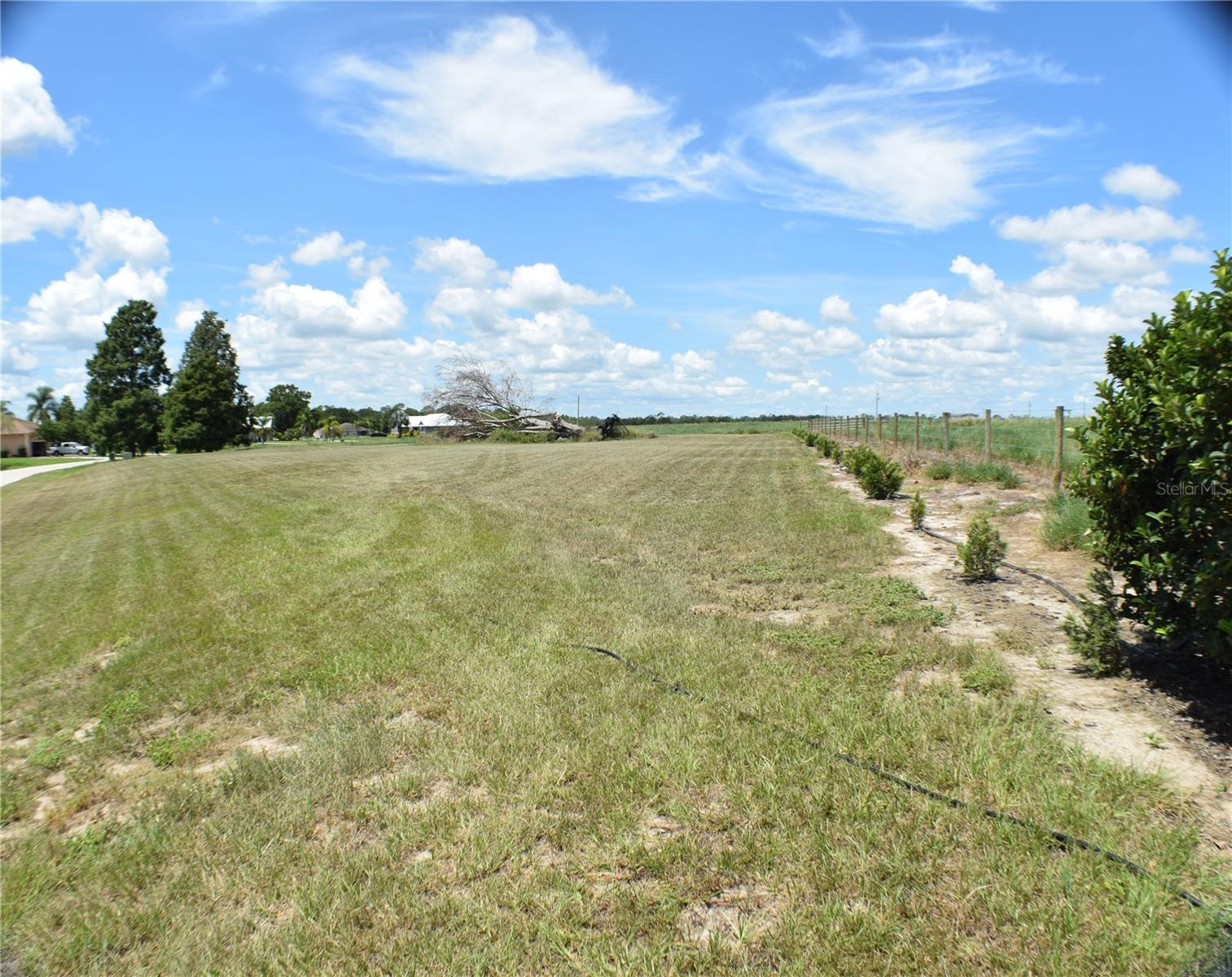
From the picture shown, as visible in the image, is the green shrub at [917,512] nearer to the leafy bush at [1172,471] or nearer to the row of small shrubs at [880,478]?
the row of small shrubs at [880,478]

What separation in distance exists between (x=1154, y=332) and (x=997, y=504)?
8.47 meters

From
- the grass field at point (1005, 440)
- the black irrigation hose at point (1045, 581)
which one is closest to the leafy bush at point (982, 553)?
the black irrigation hose at point (1045, 581)

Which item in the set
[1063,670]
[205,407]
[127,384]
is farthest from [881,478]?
[127,384]

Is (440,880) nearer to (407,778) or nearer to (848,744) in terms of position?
(407,778)

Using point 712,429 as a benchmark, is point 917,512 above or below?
below

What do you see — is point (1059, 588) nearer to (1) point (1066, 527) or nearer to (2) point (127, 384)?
(1) point (1066, 527)

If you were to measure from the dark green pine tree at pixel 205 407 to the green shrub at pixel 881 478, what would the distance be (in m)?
54.7

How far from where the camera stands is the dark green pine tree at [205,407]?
55344mm

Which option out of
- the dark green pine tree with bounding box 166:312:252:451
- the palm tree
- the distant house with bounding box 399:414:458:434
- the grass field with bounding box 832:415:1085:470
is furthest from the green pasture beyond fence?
the palm tree

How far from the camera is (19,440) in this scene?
78.6 m

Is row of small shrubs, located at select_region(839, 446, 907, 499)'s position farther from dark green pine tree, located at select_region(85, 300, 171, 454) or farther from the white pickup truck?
the white pickup truck

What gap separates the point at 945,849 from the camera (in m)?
2.86

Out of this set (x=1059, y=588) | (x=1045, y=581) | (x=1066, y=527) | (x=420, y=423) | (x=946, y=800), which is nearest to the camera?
(x=946, y=800)

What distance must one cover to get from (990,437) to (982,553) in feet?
37.0
